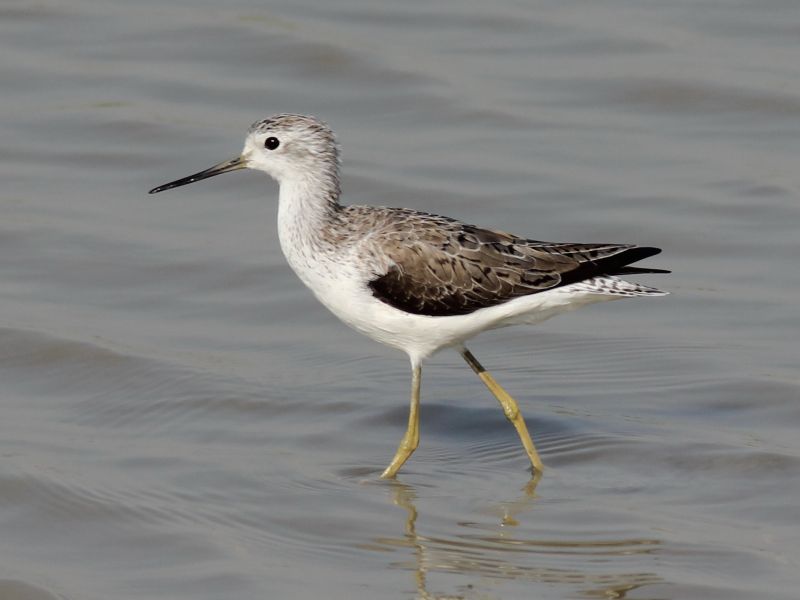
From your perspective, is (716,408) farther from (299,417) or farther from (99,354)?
(99,354)

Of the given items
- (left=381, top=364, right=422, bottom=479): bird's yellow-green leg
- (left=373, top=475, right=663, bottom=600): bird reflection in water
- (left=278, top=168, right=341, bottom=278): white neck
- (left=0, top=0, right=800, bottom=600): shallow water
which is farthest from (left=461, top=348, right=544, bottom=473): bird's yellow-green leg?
Answer: (left=278, top=168, right=341, bottom=278): white neck

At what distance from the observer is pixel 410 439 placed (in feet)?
31.6

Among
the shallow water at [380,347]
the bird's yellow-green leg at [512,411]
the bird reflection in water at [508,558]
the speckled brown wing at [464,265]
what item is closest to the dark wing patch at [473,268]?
the speckled brown wing at [464,265]

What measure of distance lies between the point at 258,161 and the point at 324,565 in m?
3.00

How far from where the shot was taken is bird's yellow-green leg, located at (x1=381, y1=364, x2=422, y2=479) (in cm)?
952

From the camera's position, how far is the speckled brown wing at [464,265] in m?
9.50

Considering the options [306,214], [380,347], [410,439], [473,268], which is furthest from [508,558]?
[380,347]

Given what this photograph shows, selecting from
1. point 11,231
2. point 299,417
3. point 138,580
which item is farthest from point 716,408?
point 11,231

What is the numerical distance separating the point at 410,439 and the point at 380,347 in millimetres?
2083

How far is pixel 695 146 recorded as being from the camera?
1453 cm

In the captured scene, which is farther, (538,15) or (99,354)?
(538,15)

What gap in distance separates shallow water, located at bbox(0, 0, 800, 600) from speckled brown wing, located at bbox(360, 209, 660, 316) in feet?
3.31

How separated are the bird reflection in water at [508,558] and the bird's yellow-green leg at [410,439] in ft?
2.24

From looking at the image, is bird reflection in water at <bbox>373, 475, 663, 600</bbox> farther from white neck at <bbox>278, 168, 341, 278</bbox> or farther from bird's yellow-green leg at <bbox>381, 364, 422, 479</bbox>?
white neck at <bbox>278, 168, 341, 278</bbox>
